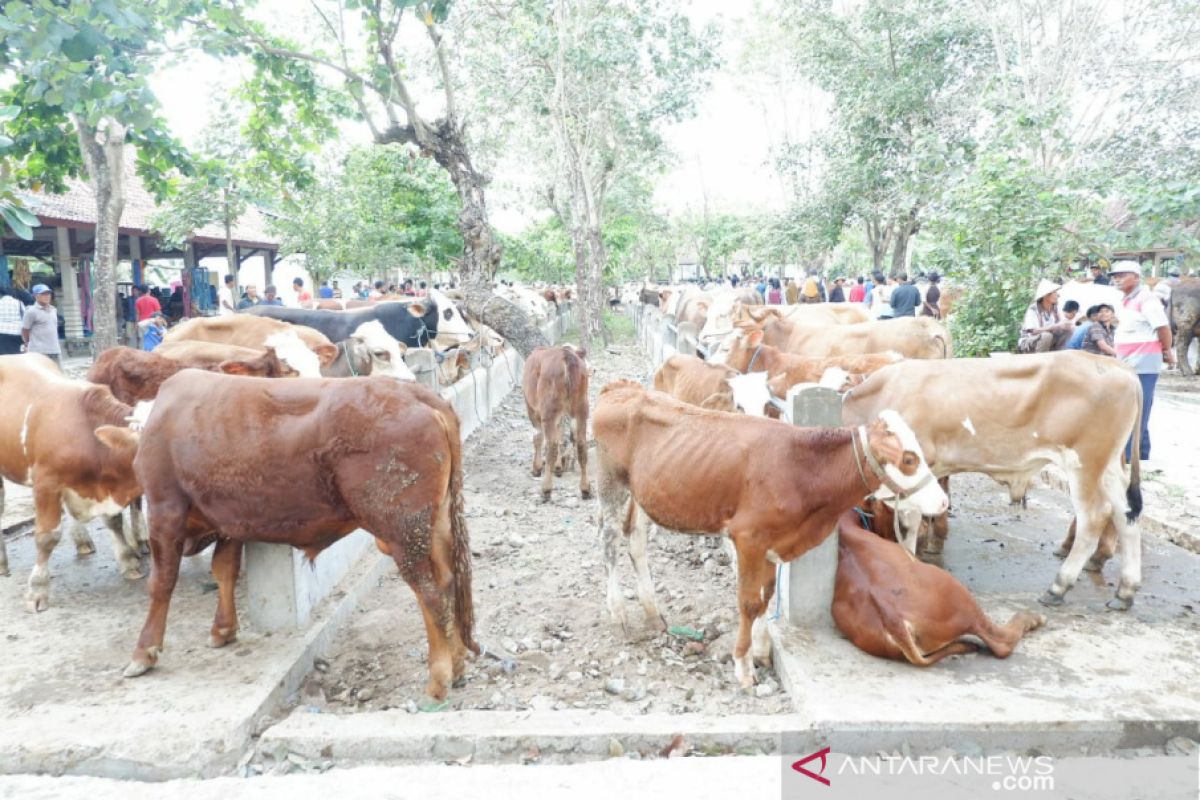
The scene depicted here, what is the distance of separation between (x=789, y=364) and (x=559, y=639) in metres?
3.50

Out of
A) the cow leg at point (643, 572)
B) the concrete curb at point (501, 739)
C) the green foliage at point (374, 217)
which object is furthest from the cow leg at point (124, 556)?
the green foliage at point (374, 217)

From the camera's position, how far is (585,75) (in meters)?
18.9

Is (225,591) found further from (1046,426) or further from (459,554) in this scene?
(1046,426)

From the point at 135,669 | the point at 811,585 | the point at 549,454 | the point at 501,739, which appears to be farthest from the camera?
the point at 549,454

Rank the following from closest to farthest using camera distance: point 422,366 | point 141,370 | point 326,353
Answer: point 141,370 < point 326,353 < point 422,366

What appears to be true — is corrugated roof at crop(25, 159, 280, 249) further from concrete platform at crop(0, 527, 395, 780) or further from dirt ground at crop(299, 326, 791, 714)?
Result: dirt ground at crop(299, 326, 791, 714)

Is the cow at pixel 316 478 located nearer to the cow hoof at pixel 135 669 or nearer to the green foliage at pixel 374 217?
the cow hoof at pixel 135 669

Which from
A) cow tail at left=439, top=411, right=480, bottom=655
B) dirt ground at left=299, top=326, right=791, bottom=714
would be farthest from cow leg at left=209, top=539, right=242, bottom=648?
cow tail at left=439, top=411, right=480, bottom=655

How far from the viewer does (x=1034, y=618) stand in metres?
4.56

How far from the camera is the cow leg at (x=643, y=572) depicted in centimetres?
494

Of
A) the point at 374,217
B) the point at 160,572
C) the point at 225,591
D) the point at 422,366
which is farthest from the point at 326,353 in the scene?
the point at 374,217

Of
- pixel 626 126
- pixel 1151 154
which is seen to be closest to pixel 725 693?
pixel 1151 154

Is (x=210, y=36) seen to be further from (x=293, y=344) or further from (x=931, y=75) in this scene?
(x=931, y=75)

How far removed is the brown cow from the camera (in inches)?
321
